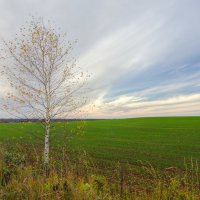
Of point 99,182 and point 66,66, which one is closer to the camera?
point 99,182

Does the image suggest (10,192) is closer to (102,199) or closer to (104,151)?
(102,199)

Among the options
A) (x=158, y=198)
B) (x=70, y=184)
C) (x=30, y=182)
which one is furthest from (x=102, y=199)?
(x=30, y=182)

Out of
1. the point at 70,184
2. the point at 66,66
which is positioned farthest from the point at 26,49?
the point at 70,184

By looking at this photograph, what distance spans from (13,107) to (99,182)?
412 inches

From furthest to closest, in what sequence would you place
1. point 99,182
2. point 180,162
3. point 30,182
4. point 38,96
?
point 180,162, point 38,96, point 99,182, point 30,182

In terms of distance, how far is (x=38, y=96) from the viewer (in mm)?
19625

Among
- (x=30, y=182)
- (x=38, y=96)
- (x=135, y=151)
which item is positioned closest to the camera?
(x=30, y=182)

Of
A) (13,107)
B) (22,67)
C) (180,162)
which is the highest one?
(22,67)

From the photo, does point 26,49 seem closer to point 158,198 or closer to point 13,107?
point 13,107

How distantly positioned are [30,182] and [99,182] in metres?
2.73

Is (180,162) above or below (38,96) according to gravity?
below

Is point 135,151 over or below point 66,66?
below

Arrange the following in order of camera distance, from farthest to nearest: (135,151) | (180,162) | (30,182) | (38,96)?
1. (135,151)
2. (180,162)
3. (38,96)
4. (30,182)

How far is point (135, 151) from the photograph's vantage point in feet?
94.0
